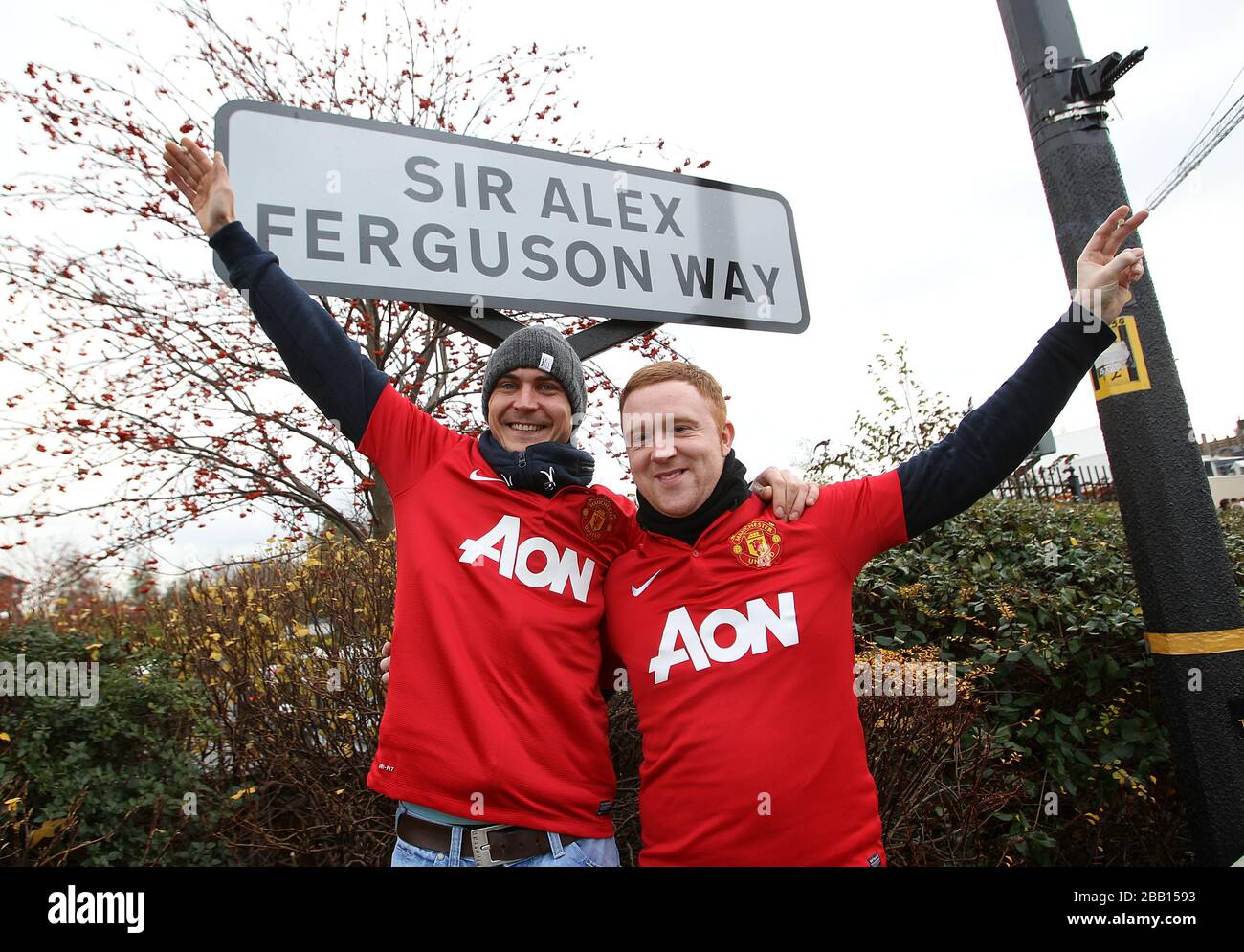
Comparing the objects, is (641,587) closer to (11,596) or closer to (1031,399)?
(1031,399)

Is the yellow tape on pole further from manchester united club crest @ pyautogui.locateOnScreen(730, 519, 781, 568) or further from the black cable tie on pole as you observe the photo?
the black cable tie on pole

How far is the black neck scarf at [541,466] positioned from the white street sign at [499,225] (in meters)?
0.56

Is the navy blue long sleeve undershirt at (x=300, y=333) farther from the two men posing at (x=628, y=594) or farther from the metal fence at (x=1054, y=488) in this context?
the metal fence at (x=1054, y=488)

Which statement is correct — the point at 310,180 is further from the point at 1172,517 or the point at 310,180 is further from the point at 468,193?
the point at 1172,517

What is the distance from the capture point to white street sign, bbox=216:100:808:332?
1.94 m

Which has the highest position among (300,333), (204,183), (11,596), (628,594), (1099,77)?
(1099,77)

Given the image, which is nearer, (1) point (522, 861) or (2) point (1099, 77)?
(1) point (522, 861)

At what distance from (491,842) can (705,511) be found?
87 cm

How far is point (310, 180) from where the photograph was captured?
1.98 meters

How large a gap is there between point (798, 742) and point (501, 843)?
2.12ft

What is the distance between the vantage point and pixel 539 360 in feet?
6.11

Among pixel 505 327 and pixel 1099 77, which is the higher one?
pixel 1099 77

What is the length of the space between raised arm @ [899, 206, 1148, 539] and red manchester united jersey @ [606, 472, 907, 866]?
0.09 m

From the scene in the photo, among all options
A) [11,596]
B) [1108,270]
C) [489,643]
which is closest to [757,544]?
[489,643]
